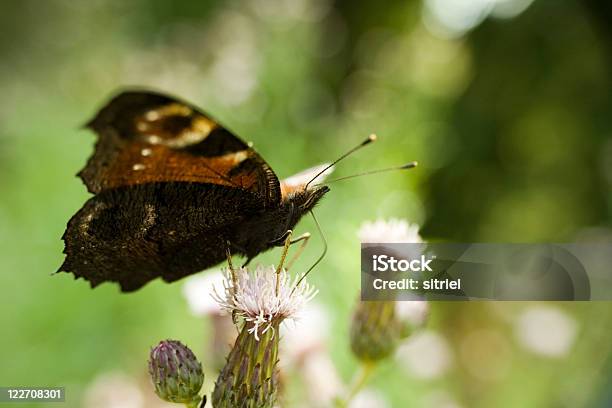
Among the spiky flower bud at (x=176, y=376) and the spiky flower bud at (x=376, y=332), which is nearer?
the spiky flower bud at (x=176, y=376)

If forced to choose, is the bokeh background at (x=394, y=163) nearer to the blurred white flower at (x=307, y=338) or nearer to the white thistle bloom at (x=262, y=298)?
the blurred white flower at (x=307, y=338)

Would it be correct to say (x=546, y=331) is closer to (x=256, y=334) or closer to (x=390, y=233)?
(x=390, y=233)

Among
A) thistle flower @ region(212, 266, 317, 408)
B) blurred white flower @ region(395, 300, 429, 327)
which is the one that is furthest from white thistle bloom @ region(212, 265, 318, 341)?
blurred white flower @ region(395, 300, 429, 327)

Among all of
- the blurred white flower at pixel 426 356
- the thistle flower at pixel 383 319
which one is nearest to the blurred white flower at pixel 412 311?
the thistle flower at pixel 383 319

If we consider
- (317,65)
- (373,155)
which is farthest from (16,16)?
(373,155)

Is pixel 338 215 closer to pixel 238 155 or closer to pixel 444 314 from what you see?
pixel 444 314

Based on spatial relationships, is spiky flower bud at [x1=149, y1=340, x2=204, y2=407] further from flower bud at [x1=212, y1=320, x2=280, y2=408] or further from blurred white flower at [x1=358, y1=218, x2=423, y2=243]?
blurred white flower at [x1=358, y1=218, x2=423, y2=243]
